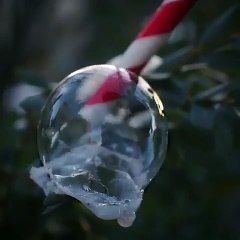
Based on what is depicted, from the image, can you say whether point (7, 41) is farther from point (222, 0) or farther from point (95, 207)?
point (95, 207)

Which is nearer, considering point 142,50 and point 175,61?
point 142,50

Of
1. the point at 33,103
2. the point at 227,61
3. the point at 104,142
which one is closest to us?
the point at 104,142

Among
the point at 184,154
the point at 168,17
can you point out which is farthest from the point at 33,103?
the point at 168,17

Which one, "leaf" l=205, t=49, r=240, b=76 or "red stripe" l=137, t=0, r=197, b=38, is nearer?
"red stripe" l=137, t=0, r=197, b=38

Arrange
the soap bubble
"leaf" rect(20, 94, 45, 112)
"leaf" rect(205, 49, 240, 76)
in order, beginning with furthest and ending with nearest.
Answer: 1. "leaf" rect(20, 94, 45, 112)
2. "leaf" rect(205, 49, 240, 76)
3. the soap bubble

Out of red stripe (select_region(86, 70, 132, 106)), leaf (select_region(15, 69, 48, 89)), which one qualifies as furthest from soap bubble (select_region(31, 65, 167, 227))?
leaf (select_region(15, 69, 48, 89))

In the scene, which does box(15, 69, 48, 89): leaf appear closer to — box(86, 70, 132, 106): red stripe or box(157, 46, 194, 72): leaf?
box(157, 46, 194, 72): leaf

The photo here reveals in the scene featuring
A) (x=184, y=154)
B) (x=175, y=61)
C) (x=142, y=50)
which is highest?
(x=142, y=50)

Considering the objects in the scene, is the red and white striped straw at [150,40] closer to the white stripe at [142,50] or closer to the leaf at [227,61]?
the white stripe at [142,50]

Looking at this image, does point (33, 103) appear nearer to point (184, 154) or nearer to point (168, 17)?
point (184, 154)
